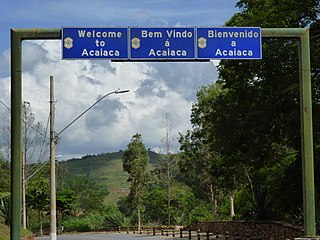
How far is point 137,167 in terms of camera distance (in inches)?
3061

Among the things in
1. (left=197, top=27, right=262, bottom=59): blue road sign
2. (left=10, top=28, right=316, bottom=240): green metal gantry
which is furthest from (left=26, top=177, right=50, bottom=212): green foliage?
(left=197, top=27, right=262, bottom=59): blue road sign

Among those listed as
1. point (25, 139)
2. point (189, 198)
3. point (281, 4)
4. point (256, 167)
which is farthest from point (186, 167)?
point (281, 4)

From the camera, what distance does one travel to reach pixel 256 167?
4016cm

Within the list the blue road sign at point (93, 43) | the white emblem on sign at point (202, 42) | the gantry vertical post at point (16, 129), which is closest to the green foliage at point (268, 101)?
the white emblem on sign at point (202, 42)

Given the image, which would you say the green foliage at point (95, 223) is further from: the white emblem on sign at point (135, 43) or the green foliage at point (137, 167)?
the white emblem on sign at point (135, 43)

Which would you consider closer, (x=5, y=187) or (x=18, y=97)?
(x=18, y=97)

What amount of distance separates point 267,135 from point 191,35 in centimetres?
2090

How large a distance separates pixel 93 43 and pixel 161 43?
1.62 meters

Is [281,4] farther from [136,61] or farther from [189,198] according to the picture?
[189,198]

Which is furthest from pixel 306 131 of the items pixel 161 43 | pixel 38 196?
pixel 38 196

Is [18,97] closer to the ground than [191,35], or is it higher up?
closer to the ground

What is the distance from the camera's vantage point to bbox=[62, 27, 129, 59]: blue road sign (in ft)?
59.6

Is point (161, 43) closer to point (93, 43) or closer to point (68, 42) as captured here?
point (93, 43)

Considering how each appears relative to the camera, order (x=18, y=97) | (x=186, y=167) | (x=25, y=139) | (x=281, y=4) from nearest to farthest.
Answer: (x=18, y=97), (x=281, y=4), (x=25, y=139), (x=186, y=167)
